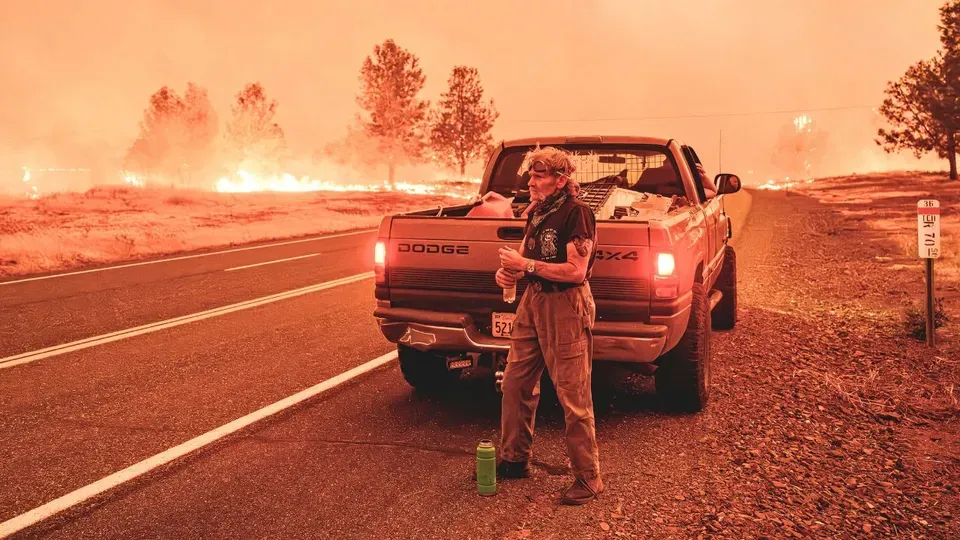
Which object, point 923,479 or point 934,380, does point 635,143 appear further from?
point 923,479

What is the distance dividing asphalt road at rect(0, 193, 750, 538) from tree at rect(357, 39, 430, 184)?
214 ft

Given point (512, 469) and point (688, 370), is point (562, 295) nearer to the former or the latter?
point (512, 469)

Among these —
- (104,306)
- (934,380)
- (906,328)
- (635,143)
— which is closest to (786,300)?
(906,328)

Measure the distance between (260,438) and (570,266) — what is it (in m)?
2.40

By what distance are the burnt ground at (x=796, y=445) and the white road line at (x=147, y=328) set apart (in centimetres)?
535

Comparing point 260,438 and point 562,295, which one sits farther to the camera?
point 260,438

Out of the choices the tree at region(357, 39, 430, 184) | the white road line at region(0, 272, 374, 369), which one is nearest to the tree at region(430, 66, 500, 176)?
the tree at region(357, 39, 430, 184)

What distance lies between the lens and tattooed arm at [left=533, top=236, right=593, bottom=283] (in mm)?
3945

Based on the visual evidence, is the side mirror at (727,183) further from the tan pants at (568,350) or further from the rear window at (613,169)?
the tan pants at (568,350)

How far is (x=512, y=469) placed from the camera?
14.3ft

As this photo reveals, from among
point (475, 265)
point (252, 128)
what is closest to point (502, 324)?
point (475, 265)

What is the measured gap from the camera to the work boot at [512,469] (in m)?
4.36

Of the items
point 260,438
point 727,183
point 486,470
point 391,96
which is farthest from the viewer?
point 391,96

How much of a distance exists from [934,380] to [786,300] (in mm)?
3952
